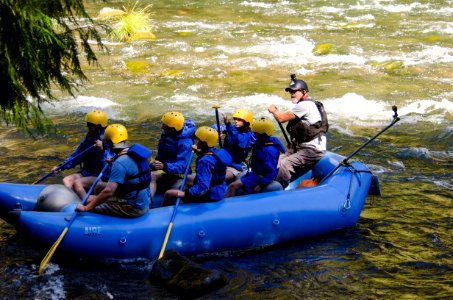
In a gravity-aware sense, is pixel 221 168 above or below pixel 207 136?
below

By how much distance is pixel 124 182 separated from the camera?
6.17m

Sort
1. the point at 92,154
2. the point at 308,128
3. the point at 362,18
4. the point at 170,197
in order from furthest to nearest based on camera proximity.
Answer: the point at 362,18, the point at 308,128, the point at 92,154, the point at 170,197

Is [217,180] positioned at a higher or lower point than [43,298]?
higher

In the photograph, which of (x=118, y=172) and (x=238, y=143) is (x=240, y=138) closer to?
(x=238, y=143)

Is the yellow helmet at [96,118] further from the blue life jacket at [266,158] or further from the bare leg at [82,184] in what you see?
the blue life jacket at [266,158]

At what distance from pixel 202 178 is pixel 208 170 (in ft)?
0.34

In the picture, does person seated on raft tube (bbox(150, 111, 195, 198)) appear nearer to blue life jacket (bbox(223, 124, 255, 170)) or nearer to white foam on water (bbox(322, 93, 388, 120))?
blue life jacket (bbox(223, 124, 255, 170))

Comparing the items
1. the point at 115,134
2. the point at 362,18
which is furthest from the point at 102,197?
the point at 362,18

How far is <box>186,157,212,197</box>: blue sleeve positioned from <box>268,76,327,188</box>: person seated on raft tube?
1.29 m

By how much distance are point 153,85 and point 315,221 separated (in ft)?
25.2

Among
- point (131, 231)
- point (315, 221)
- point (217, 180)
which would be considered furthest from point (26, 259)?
point (315, 221)

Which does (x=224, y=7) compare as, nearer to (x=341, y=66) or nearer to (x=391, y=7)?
(x=391, y=7)

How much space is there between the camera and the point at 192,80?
560 inches

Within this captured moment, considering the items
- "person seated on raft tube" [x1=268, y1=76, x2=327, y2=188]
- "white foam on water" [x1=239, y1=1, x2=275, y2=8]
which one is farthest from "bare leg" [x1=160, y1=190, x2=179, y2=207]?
"white foam on water" [x1=239, y1=1, x2=275, y2=8]
